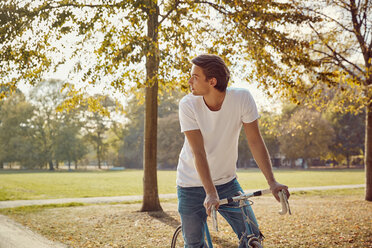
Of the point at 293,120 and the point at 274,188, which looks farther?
the point at 293,120

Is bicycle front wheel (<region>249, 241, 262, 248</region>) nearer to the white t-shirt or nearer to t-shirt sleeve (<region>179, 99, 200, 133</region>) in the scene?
the white t-shirt

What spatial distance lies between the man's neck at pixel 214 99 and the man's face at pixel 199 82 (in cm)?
5

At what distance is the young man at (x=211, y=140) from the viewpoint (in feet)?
8.92

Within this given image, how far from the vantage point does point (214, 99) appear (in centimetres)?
280

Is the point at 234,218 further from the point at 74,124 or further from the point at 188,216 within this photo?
the point at 74,124

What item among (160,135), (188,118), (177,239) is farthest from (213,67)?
(160,135)

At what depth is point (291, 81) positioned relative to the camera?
9219 millimetres

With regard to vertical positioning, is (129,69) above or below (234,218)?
above

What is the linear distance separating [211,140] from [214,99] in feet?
1.00

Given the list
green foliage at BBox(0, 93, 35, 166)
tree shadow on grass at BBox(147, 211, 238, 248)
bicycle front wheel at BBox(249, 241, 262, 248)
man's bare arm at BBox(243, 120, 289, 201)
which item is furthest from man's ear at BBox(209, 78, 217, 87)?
green foliage at BBox(0, 93, 35, 166)

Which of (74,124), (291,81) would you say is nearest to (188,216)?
(291,81)

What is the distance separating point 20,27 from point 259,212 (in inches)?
315

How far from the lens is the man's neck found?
278 cm

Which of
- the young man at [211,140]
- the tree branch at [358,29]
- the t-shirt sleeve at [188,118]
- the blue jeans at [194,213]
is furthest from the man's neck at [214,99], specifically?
the tree branch at [358,29]
